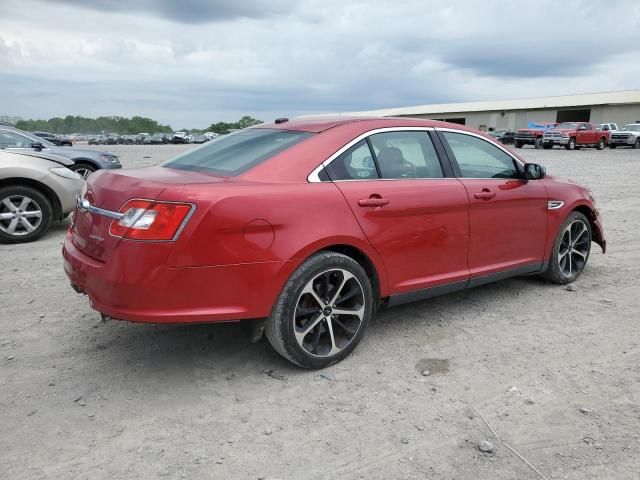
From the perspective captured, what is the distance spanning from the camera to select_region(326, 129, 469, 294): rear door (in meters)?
3.58

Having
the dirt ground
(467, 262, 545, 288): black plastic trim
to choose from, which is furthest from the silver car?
(467, 262, 545, 288): black plastic trim

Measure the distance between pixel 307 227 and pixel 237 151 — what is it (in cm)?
91

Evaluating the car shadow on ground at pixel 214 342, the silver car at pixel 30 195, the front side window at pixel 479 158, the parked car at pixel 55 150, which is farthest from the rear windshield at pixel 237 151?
the parked car at pixel 55 150

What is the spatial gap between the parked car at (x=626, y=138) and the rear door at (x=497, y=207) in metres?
36.6

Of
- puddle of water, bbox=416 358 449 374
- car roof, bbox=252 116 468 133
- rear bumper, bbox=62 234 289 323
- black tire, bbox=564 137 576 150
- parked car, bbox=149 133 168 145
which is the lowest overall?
parked car, bbox=149 133 168 145

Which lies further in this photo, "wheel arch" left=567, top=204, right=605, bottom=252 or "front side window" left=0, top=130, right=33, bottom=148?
"front side window" left=0, top=130, right=33, bottom=148

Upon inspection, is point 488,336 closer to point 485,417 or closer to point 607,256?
point 485,417

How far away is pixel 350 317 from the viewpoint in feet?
11.8

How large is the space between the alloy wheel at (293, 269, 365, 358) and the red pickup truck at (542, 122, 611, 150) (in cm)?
3393

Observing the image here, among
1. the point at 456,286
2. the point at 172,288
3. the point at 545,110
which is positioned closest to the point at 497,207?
the point at 456,286

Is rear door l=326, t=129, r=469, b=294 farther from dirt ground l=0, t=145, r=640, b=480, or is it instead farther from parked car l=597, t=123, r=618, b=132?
parked car l=597, t=123, r=618, b=132

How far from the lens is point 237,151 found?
3777 mm

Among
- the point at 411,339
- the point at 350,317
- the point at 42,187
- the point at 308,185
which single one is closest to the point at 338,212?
the point at 308,185

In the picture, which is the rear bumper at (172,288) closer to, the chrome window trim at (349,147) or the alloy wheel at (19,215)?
the chrome window trim at (349,147)
